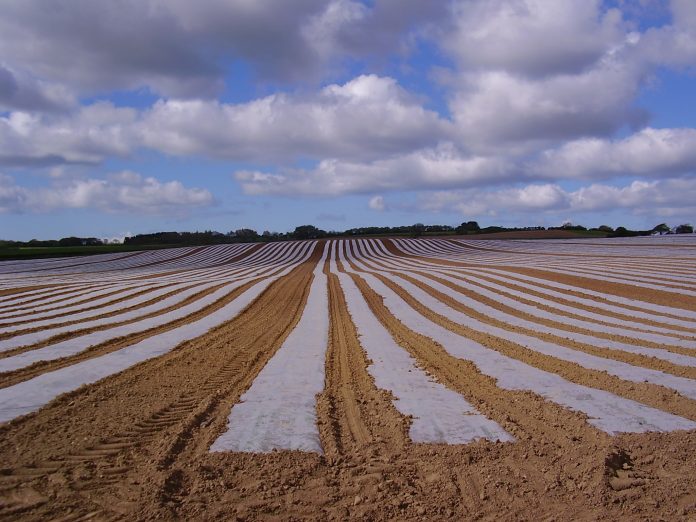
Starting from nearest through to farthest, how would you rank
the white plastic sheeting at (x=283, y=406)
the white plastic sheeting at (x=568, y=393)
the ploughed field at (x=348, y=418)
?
the ploughed field at (x=348, y=418)
the white plastic sheeting at (x=283, y=406)
the white plastic sheeting at (x=568, y=393)

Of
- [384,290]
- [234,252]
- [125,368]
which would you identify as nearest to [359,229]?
[234,252]

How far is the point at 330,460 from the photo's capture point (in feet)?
17.2

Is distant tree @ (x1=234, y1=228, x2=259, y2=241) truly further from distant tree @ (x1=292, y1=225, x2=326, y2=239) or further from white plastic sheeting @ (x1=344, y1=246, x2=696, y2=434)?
white plastic sheeting @ (x1=344, y1=246, x2=696, y2=434)

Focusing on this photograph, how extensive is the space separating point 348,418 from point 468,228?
94.2 meters

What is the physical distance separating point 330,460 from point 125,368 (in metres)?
5.24

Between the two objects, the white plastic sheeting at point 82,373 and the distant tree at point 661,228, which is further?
the distant tree at point 661,228

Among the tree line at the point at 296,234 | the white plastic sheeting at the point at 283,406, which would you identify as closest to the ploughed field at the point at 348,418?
the white plastic sheeting at the point at 283,406

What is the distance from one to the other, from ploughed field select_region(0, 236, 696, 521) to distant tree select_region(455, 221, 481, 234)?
7950 centimetres

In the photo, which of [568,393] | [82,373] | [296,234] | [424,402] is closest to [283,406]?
[424,402]

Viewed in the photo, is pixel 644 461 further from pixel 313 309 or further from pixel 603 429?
pixel 313 309

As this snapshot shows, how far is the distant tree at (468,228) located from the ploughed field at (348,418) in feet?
261

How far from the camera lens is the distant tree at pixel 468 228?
94.3 metres

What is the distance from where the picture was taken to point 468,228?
9794 cm

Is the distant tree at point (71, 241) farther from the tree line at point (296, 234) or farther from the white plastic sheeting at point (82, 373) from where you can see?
the white plastic sheeting at point (82, 373)
